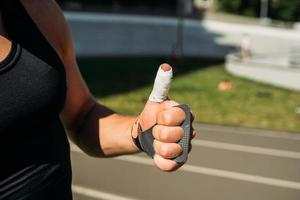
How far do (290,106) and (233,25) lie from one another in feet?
92.9

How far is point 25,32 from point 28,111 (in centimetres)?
27

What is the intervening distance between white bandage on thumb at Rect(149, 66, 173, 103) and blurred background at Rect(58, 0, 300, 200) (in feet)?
16.4

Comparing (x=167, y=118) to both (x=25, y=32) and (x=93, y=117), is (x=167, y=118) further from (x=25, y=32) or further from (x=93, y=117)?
(x=93, y=117)

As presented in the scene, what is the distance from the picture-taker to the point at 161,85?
61.0 inches

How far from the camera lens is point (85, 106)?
2119 millimetres

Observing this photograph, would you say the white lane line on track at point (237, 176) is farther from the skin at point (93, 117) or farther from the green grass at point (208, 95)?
the skin at point (93, 117)

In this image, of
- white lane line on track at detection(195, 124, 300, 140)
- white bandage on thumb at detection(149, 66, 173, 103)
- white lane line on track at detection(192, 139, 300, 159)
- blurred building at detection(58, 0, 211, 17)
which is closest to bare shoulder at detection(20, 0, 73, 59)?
white bandage on thumb at detection(149, 66, 173, 103)

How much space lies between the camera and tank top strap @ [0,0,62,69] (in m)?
1.64

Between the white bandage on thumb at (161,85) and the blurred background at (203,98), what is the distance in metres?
4.99

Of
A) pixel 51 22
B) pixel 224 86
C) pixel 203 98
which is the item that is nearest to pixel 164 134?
pixel 51 22

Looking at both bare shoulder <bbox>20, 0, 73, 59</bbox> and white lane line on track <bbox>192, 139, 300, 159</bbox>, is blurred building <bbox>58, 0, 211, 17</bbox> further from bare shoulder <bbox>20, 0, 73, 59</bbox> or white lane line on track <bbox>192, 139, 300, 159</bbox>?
bare shoulder <bbox>20, 0, 73, 59</bbox>

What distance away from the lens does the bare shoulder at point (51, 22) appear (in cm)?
184

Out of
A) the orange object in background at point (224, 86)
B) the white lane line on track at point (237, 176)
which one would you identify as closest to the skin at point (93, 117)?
the white lane line on track at point (237, 176)

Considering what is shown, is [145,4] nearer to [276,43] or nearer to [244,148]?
[276,43]
